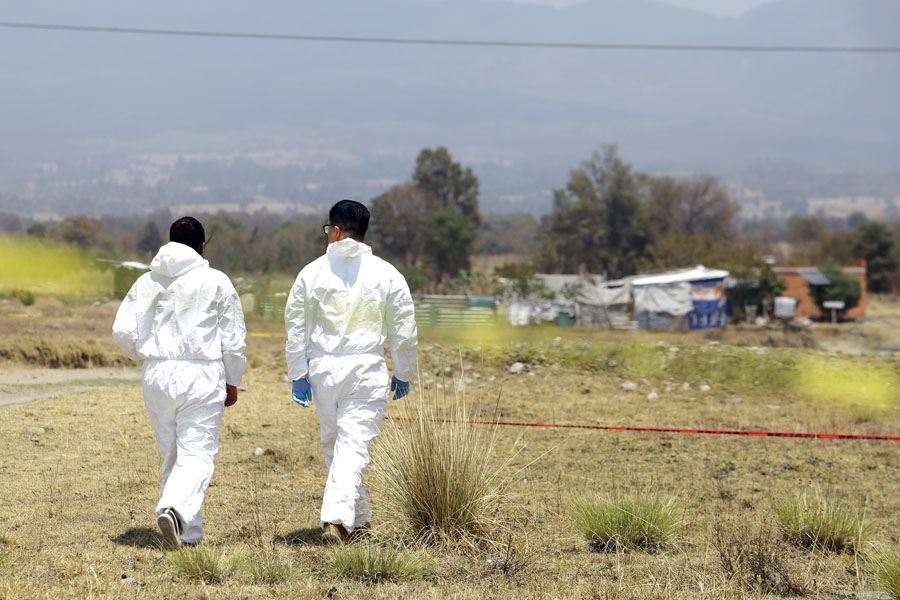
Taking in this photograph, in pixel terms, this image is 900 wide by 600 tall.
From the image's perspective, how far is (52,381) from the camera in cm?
1303

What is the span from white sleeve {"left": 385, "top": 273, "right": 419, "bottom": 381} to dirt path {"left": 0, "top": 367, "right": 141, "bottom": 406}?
21.6 feet

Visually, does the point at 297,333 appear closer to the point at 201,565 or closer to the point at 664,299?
the point at 201,565

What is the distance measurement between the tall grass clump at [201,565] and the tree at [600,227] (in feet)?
231

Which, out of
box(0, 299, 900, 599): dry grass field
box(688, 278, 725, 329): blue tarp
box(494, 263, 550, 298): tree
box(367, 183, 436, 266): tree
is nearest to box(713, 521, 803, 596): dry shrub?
box(0, 299, 900, 599): dry grass field

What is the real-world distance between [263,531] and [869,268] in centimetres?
7767

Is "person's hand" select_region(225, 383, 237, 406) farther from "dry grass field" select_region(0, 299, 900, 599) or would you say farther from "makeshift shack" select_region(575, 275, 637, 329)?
"makeshift shack" select_region(575, 275, 637, 329)

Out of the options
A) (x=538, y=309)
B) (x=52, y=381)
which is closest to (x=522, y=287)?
(x=538, y=309)

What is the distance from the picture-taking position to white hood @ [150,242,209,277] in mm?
5574

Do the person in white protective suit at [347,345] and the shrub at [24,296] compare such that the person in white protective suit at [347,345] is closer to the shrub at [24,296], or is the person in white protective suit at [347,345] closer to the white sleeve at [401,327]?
the white sleeve at [401,327]

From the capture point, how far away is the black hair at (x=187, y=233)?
5.74 m

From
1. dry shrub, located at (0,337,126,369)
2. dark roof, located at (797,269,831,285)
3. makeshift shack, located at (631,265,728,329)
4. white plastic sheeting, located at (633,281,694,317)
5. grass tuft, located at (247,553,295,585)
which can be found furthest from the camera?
dark roof, located at (797,269,831,285)

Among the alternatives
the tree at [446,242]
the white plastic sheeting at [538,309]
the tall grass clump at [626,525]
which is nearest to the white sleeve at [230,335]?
the tall grass clump at [626,525]

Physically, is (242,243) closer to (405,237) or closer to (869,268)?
(405,237)

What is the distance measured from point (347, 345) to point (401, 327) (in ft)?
1.13
